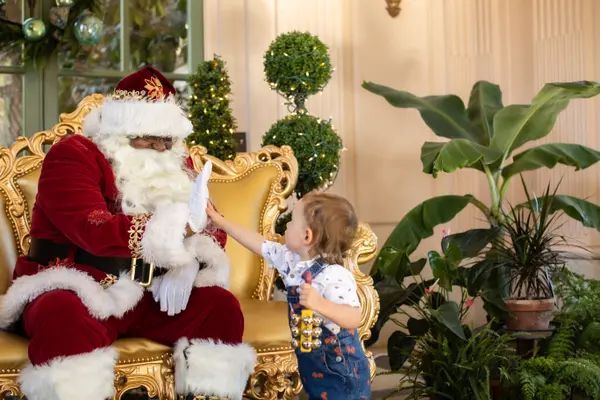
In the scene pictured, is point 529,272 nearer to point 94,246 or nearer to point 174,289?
point 174,289

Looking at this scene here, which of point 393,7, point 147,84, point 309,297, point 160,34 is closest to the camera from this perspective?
point 309,297

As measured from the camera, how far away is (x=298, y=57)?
14.4 feet

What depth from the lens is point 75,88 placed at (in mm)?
4867

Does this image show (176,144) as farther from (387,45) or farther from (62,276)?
(387,45)

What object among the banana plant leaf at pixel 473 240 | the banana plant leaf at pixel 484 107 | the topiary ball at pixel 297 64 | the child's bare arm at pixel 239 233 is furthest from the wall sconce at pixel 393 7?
the child's bare arm at pixel 239 233

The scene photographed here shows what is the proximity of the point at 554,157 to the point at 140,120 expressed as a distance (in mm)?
2511

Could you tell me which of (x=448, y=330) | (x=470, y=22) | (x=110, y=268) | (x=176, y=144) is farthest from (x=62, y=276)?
(x=470, y=22)

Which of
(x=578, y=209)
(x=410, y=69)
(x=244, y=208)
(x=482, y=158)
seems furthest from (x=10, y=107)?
(x=578, y=209)

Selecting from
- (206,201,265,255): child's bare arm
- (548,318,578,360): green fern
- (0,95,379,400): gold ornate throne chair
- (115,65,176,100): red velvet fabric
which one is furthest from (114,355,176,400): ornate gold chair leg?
(548,318,578,360): green fern

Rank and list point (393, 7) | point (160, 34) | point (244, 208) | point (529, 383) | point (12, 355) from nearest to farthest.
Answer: point (12, 355) → point (529, 383) → point (244, 208) → point (160, 34) → point (393, 7)

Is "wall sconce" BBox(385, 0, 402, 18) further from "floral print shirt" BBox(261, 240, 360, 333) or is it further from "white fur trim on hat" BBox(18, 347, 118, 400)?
"white fur trim on hat" BBox(18, 347, 118, 400)

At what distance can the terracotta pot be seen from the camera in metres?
4.22

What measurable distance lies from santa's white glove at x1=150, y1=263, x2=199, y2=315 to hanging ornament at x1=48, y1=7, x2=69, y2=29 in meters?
2.21

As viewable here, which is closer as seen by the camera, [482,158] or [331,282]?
[331,282]
